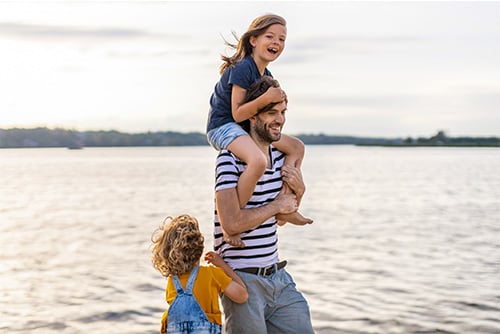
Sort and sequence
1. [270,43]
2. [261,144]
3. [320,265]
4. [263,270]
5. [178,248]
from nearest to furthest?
[178,248]
[263,270]
[261,144]
[270,43]
[320,265]

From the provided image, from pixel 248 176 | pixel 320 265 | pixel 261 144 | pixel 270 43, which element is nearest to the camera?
pixel 248 176

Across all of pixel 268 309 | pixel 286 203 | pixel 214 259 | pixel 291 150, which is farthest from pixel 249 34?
Answer: pixel 268 309

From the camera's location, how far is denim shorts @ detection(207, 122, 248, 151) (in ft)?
13.1

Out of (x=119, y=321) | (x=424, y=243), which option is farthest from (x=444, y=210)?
(x=119, y=321)

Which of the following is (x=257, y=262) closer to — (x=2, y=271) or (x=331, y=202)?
(x=2, y=271)

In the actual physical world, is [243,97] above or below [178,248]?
above

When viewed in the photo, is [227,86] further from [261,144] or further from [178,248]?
[178,248]

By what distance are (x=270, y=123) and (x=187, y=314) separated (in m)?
1.06

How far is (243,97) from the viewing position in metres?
4.03

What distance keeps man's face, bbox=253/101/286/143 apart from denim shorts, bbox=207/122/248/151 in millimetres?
87

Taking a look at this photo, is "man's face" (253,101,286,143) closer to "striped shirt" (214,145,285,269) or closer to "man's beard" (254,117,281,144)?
"man's beard" (254,117,281,144)

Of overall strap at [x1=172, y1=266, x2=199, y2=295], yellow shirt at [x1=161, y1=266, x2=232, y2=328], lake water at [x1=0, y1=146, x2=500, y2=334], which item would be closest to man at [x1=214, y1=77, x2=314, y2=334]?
yellow shirt at [x1=161, y1=266, x2=232, y2=328]

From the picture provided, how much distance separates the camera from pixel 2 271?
13.0 meters

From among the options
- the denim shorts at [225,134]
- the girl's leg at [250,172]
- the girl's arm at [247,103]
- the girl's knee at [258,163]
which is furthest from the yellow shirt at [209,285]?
the girl's arm at [247,103]
